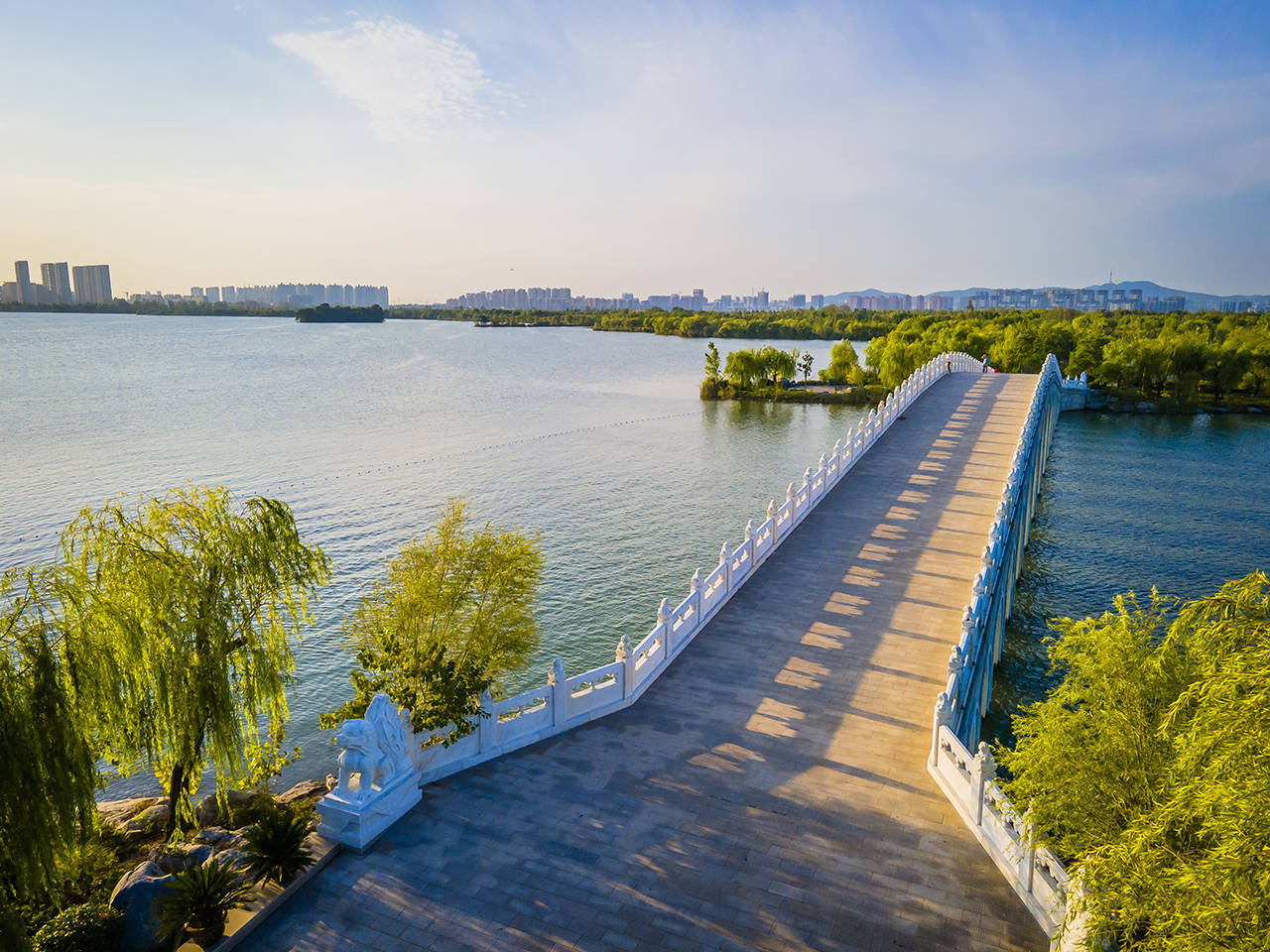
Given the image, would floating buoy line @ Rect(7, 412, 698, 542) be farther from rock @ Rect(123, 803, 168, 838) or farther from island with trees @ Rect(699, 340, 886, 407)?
rock @ Rect(123, 803, 168, 838)

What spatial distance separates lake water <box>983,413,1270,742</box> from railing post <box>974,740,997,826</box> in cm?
1166

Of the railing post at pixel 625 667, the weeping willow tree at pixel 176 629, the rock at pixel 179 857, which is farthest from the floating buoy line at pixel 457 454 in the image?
the railing post at pixel 625 667

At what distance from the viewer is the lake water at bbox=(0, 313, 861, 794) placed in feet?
97.8

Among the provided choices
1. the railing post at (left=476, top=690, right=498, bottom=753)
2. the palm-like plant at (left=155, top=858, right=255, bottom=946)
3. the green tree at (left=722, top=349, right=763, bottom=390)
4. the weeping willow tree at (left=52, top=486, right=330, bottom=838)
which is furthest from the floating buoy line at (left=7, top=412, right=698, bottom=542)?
the palm-like plant at (left=155, top=858, right=255, bottom=946)

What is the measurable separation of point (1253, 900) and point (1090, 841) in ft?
9.01

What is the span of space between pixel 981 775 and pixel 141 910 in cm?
1141

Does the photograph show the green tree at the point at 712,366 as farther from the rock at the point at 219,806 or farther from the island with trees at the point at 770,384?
the rock at the point at 219,806

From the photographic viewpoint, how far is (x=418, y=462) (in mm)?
52156

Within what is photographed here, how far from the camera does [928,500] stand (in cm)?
2934

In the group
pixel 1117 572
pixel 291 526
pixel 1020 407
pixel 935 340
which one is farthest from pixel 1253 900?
pixel 935 340

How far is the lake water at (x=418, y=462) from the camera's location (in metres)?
29.8

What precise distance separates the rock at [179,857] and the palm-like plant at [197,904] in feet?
4.73

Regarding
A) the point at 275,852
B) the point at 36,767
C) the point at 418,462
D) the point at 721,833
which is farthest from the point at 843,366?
the point at 36,767

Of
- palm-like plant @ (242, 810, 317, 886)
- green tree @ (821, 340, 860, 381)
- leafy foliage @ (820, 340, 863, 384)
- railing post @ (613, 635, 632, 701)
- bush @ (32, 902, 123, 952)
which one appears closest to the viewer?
bush @ (32, 902, 123, 952)
